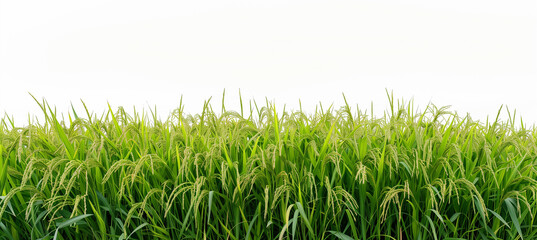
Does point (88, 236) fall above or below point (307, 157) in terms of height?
below

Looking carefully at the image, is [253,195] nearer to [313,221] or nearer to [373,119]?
[313,221]

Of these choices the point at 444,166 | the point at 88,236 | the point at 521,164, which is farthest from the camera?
the point at 521,164

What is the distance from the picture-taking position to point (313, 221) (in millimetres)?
2688

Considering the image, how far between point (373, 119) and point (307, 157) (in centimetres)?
104

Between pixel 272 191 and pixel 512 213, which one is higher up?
pixel 272 191

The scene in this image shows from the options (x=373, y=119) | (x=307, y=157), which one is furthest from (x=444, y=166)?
(x=373, y=119)

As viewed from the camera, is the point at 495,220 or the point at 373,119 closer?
the point at 495,220

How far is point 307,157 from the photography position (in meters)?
2.83

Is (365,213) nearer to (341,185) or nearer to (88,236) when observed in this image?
(341,185)

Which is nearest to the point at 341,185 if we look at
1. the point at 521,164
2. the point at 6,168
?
the point at 521,164

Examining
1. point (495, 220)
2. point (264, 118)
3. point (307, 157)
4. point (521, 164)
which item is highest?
point (264, 118)

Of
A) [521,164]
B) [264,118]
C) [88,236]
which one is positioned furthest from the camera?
[264,118]

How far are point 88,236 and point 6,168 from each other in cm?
69

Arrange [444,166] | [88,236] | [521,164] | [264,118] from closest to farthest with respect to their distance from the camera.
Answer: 1. [444,166]
2. [88,236]
3. [521,164]
4. [264,118]
